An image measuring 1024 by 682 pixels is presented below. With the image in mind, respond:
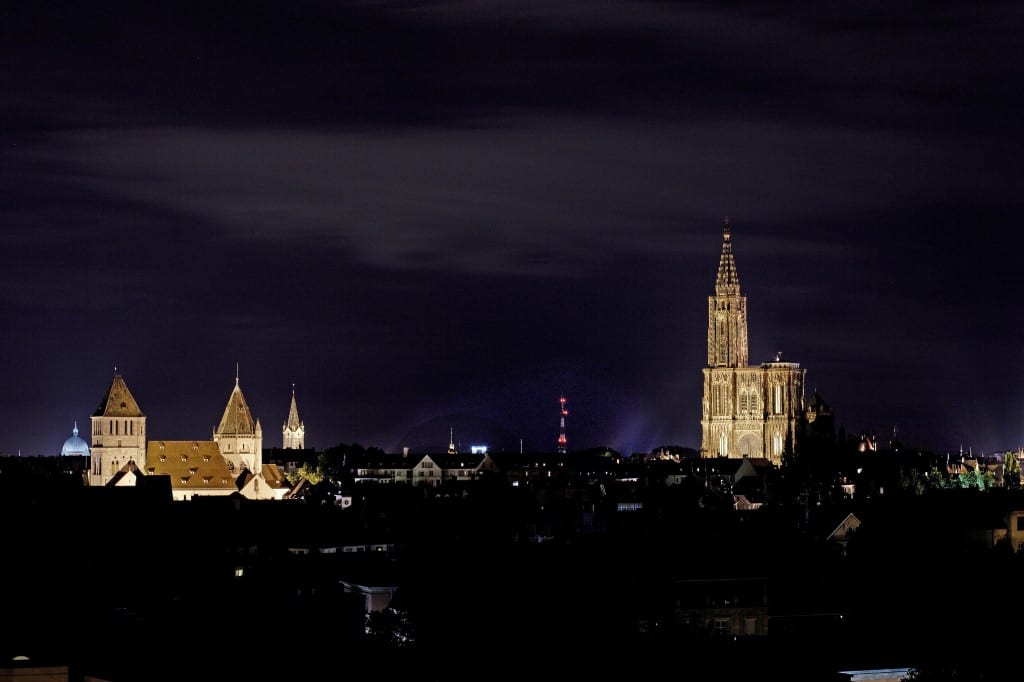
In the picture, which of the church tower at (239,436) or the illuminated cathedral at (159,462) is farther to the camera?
the church tower at (239,436)

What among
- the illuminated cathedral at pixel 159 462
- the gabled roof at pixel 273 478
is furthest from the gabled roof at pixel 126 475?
the gabled roof at pixel 273 478

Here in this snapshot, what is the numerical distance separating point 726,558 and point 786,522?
3511cm

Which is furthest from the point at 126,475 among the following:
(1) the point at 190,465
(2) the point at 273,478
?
(2) the point at 273,478

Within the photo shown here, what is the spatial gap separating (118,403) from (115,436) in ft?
11.0

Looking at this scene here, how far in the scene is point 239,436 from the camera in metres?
180

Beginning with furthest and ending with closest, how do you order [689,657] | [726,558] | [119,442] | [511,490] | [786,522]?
1. [119,442]
2. [511,490]
3. [786,522]
4. [726,558]
5. [689,657]

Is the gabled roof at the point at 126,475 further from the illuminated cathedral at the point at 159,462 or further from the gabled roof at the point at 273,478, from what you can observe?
the gabled roof at the point at 273,478

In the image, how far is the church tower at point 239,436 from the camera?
584 ft

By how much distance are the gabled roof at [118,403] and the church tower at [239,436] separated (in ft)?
34.5

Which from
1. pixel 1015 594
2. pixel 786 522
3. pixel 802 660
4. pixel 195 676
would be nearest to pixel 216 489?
pixel 786 522

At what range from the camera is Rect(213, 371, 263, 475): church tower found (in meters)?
178

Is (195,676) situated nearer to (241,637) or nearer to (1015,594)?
(241,637)

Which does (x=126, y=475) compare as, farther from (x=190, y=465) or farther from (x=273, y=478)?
(x=273, y=478)

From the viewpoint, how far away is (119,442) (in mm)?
164500
